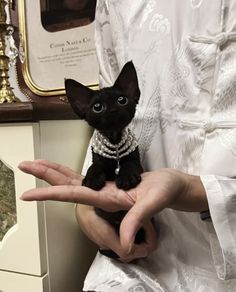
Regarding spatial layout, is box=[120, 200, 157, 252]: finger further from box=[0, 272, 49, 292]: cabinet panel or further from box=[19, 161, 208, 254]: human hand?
box=[0, 272, 49, 292]: cabinet panel

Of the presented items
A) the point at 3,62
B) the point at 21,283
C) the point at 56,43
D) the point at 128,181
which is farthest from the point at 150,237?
the point at 56,43

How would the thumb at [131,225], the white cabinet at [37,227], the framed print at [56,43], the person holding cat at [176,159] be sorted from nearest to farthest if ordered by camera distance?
the thumb at [131,225] < the person holding cat at [176,159] < the white cabinet at [37,227] < the framed print at [56,43]

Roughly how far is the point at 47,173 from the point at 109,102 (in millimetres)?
125

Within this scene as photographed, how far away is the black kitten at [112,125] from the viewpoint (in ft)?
1.54

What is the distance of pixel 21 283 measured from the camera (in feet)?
2.02

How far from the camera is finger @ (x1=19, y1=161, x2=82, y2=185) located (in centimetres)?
47

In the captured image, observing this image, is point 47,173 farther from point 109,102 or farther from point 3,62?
point 3,62

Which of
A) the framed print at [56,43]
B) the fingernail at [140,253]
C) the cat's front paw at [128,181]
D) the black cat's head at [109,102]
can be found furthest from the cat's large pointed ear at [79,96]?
the framed print at [56,43]

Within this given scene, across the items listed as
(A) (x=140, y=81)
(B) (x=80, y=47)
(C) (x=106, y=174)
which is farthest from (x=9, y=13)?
(C) (x=106, y=174)

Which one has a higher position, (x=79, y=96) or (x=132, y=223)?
(x=79, y=96)

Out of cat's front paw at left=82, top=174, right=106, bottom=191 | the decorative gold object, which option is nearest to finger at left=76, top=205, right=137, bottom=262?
cat's front paw at left=82, top=174, right=106, bottom=191

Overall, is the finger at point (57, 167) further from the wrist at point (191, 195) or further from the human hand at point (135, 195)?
the wrist at point (191, 195)

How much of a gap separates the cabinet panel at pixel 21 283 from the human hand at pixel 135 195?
7.8 inches

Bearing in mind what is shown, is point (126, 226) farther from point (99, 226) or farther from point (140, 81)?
point (140, 81)
